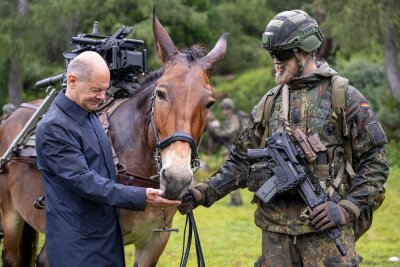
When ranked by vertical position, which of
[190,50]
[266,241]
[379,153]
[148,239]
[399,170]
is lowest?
[399,170]

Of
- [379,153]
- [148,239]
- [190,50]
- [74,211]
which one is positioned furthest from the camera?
[148,239]

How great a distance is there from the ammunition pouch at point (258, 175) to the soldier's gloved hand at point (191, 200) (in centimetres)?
38

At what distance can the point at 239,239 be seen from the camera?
33.3 feet

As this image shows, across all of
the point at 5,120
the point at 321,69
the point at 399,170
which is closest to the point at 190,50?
the point at 321,69

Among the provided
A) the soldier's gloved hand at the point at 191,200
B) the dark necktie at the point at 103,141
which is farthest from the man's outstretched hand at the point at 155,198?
the soldier's gloved hand at the point at 191,200

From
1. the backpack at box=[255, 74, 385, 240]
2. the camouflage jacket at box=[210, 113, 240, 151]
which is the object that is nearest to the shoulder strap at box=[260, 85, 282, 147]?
the backpack at box=[255, 74, 385, 240]

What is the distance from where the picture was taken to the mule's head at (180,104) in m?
3.91

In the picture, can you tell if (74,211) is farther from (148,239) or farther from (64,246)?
(148,239)

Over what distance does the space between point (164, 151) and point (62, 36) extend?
12.3 metres

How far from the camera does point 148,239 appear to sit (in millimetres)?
5215

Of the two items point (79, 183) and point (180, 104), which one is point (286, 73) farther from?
point (79, 183)

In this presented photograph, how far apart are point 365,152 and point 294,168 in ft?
1.46

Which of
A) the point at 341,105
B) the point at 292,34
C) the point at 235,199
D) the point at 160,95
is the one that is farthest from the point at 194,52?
the point at 235,199

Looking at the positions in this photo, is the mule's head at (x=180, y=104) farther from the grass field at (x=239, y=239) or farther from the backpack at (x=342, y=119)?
the grass field at (x=239, y=239)
